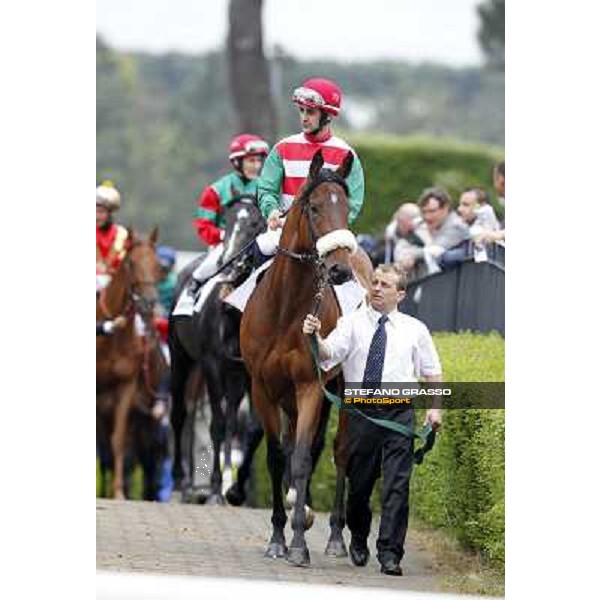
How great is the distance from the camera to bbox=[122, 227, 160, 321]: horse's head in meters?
14.2

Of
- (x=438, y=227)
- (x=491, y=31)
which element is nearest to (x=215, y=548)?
(x=438, y=227)

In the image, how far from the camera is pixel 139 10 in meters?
34.7

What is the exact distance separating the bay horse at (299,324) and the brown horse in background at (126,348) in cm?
437

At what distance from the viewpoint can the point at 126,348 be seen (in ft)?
47.8

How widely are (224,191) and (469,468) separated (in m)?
3.35

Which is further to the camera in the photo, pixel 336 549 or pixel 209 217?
pixel 209 217

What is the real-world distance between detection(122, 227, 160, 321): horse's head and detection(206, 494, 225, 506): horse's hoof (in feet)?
7.28

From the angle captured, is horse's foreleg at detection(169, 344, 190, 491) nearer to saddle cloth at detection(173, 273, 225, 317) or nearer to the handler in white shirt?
saddle cloth at detection(173, 273, 225, 317)

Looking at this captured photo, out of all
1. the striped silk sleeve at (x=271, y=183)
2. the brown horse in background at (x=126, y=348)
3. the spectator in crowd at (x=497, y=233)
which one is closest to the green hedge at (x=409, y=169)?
the brown horse in background at (x=126, y=348)

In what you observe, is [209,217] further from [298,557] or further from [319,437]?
[298,557]

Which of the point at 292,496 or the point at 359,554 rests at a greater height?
the point at 292,496
